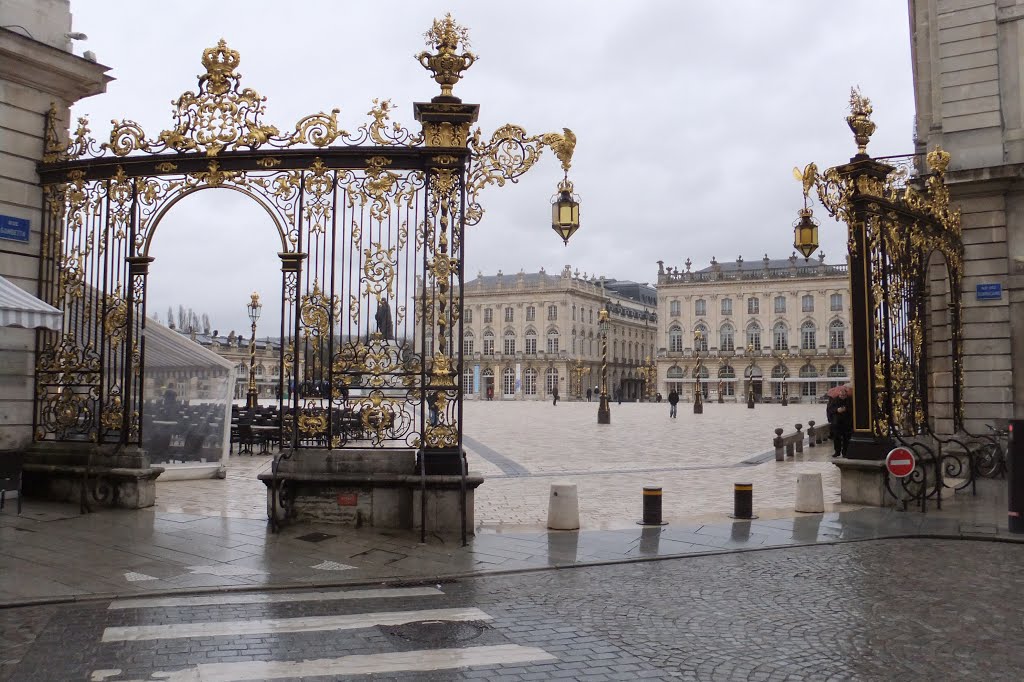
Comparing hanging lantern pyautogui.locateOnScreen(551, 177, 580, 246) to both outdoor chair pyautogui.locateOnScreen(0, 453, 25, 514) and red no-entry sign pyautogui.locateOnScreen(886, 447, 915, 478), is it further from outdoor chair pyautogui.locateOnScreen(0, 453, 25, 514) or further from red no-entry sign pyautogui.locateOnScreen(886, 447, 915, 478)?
outdoor chair pyautogui.locateOnScreen(0, 453, 25, 514)

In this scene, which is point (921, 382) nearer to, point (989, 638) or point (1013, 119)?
point (1013, 119)

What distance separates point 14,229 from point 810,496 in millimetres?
10603

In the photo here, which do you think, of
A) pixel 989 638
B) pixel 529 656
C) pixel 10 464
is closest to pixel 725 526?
pixel 989 638

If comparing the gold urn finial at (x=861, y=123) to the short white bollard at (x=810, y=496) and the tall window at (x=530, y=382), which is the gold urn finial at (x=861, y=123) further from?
the tall window at (x=530, y=382)

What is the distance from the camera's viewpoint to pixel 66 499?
10578 millimetres

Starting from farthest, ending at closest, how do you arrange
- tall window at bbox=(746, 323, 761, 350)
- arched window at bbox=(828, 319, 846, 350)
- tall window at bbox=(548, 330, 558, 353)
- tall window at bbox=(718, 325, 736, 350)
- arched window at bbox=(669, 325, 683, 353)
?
tall window at bbox=(548, 330, 558, 353), arched window at bbox=(669, 325, 683, 353), tall window at bbox=(718, 325, 736, 350), tall window at bbox=(746, 323, 761, 350), arched window at bbox=(828, 319, 846, 350)

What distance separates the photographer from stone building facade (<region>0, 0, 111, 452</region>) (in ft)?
33.8

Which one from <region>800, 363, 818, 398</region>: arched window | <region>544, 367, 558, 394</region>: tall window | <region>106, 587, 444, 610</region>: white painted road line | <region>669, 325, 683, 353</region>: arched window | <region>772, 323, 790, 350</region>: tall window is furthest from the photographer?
<region>544, 367, 558, 394</region>: tall window

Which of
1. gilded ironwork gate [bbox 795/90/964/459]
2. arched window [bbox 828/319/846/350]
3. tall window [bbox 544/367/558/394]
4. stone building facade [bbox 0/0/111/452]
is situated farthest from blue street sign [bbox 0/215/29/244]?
tall window [bbox 544/367/558/394]

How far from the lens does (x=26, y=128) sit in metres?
10.5

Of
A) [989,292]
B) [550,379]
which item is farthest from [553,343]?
[989,292]

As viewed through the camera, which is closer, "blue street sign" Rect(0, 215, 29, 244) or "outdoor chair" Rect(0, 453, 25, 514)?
"outdoor chair" Rect(0, 453, 25, 514)

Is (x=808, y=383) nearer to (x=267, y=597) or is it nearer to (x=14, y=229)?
(x=14, y=229)

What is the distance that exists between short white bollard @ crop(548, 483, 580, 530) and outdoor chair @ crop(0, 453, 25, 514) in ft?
19.9
